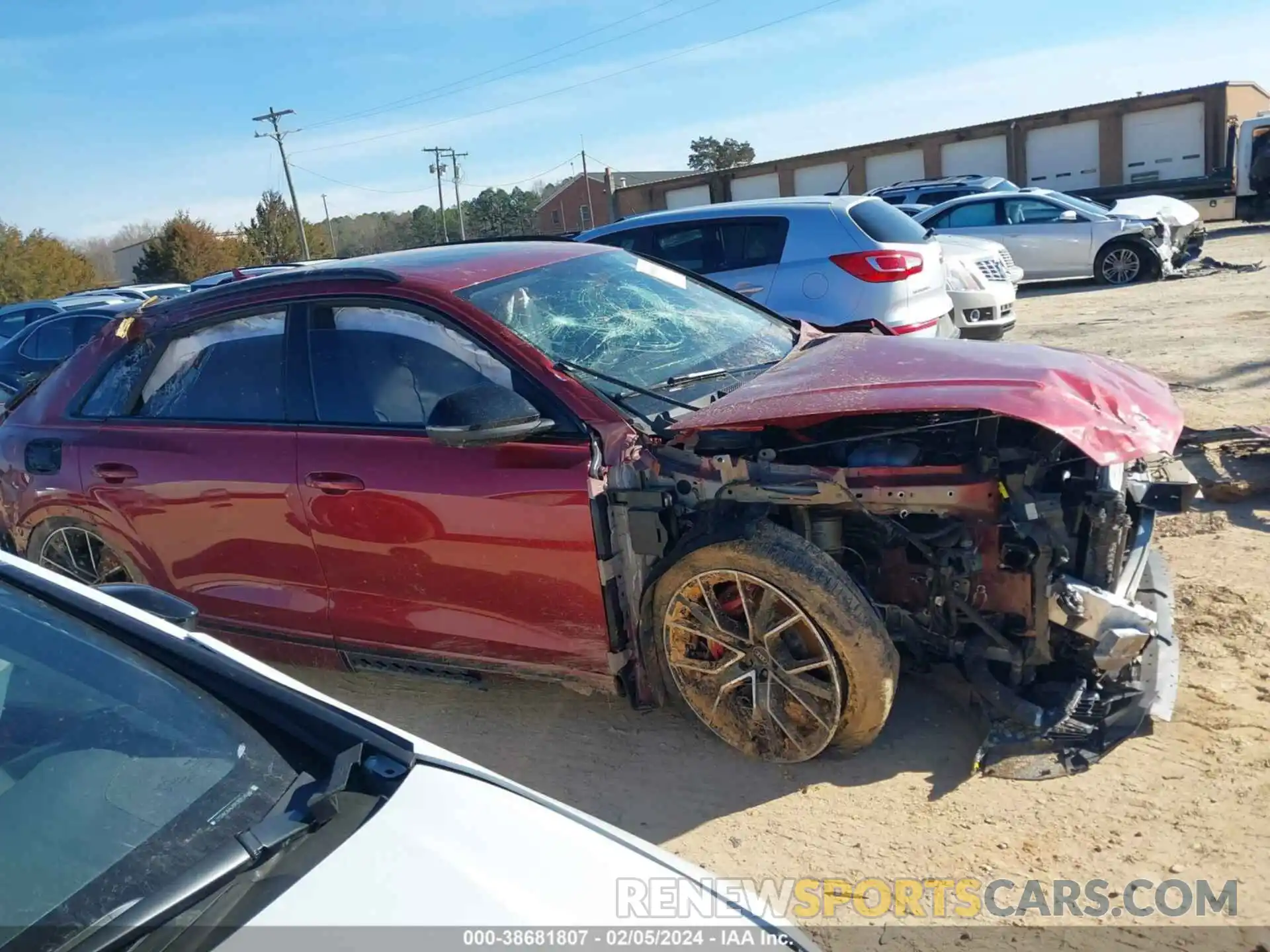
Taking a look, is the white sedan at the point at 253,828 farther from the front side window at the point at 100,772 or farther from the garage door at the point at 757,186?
the garage door at the point at 757,186

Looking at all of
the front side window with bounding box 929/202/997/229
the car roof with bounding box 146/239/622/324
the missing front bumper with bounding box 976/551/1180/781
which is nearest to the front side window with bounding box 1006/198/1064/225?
A: the front side window with bounding box 929/202/997/229

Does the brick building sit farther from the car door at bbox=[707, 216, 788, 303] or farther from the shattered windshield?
the shattered windshield

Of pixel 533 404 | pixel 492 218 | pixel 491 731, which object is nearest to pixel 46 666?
pixel 533 404

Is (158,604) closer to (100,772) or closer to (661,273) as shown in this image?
(100,772)

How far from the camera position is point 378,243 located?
72750 millimetres

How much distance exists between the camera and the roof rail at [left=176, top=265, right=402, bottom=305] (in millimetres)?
3896

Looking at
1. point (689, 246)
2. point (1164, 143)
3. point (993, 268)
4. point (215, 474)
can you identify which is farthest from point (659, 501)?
point (1164, 143)

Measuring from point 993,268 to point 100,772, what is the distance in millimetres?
9996

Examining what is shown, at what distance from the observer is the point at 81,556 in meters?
4.74

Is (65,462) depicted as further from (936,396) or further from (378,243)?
(378,243)

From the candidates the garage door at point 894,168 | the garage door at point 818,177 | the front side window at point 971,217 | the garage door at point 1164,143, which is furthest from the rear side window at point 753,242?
the garage door at point 818,177

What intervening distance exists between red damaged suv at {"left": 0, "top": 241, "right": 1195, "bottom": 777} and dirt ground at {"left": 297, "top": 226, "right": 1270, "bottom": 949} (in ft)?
0.48

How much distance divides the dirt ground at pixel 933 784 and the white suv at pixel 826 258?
A: 3038 mm

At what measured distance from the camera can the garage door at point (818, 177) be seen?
3988 centimetres
